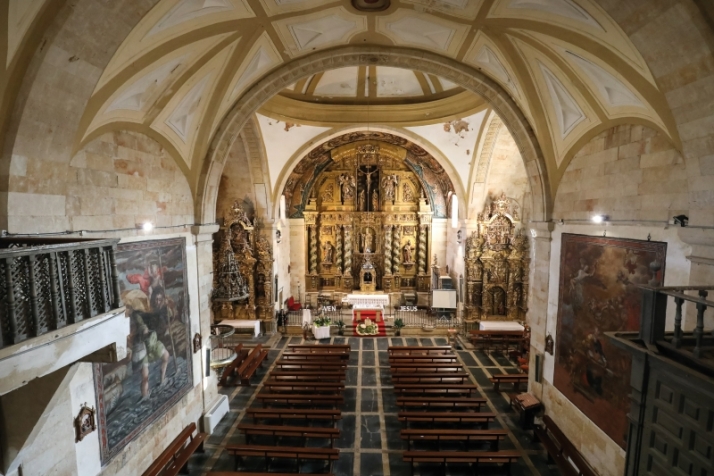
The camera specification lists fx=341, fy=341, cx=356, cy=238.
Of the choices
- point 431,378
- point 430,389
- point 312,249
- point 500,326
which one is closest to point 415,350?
point 431,378

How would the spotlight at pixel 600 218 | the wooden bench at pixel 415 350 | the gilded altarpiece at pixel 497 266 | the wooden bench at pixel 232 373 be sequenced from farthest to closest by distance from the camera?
the gilded altarpiece at pixel 497 266 < the wooden bench at pixel 415 350 < the wooden bench at pixel 232 373 < the spotlight at pixel 600 218

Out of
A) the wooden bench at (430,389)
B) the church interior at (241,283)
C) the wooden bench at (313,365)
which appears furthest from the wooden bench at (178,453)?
the wooden bench at (430,389)

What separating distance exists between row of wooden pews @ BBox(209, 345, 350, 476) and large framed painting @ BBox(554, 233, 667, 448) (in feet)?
15.9

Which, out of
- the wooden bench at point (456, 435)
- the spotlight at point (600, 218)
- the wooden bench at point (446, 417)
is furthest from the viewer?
the wooden bench at point (446, 417)

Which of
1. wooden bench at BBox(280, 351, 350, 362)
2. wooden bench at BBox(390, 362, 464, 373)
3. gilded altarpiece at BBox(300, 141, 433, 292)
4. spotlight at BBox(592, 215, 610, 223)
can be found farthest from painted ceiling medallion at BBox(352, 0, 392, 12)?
gilded altarpiece at BBox(300, 141, 433, 292)

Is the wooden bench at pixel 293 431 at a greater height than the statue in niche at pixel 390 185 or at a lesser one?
lesser

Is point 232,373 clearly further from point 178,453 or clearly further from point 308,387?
point 178,453

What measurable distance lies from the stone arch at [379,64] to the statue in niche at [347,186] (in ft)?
32.4

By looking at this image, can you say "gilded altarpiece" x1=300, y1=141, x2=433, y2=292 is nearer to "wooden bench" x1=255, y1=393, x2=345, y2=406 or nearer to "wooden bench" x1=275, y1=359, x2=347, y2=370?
"wooden bench" x1=275, y1=359, x2=347, y2=370

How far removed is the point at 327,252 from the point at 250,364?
26.1 ft

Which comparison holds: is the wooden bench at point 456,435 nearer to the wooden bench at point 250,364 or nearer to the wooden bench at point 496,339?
the wooden bench at point 250,364

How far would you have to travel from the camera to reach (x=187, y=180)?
7.36m

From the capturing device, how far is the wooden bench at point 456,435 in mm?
6867

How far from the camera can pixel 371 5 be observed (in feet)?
18.8
